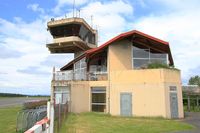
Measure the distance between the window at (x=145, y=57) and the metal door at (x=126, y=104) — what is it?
3.37 m

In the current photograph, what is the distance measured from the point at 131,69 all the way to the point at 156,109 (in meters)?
4.62

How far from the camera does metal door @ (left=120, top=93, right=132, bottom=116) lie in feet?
74.1

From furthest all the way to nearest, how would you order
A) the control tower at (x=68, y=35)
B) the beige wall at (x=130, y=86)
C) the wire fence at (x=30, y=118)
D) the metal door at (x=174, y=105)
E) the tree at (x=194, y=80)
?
the tree at (x=194, y=80) < the control tower at (x=68, y=35) < the metal door at (x=174, y=105) < the beige wall at (x=130, y=86) < the wire fence at (x=30, y=118)

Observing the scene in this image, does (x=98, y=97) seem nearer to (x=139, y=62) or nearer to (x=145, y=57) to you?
(x=139, y=62)

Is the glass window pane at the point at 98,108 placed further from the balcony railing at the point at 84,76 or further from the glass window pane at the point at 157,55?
the glass window pane at the point at 157,55

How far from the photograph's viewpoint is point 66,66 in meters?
35.4

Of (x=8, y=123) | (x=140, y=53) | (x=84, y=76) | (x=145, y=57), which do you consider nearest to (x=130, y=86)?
(x=145, y=57)

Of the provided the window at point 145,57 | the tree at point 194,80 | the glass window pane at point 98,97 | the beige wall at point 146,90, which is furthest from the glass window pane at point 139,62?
the tree at point 194,80

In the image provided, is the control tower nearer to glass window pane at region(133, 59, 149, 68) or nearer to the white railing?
the white railing

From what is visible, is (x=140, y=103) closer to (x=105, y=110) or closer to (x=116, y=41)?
(x=105, y=110)

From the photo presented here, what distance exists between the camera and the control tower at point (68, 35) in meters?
39.7

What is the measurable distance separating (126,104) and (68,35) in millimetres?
20528

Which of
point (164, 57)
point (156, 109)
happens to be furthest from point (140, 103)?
point (164, 57)

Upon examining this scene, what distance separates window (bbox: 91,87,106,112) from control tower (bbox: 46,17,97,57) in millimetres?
15117
